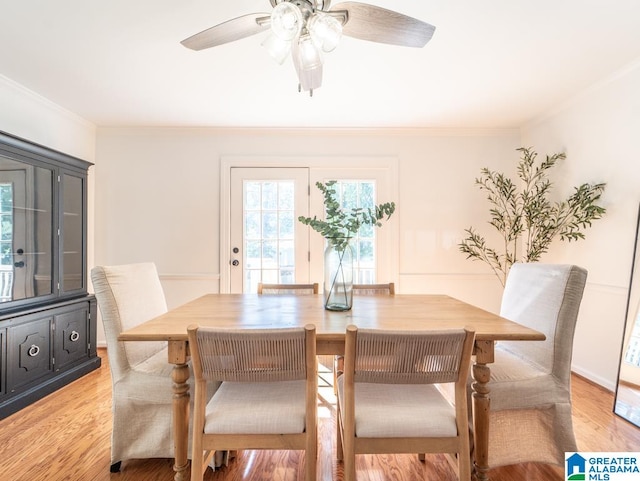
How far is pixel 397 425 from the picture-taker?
115 cm

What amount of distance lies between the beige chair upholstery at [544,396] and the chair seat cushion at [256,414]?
0.88 m

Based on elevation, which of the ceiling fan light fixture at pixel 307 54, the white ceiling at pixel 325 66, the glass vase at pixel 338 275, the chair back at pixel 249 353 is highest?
the white ceiling at pixel 325 66

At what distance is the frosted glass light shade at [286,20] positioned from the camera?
1284 mm

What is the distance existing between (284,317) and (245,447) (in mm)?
546

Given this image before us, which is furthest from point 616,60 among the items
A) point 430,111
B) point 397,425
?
point 397,425

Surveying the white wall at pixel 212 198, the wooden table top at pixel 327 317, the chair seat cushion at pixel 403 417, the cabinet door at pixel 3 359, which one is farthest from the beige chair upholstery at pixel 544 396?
the cabinet door at pixel 3 359

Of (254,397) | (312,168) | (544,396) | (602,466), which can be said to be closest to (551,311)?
(544,396)

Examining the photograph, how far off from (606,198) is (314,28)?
260 centimetres

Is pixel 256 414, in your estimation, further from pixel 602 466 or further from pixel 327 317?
pixel 602 466

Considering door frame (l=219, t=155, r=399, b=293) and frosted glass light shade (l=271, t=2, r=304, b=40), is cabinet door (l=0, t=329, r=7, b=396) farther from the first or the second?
frosted glass light shade (l=271, t=2, r=304, b=40)

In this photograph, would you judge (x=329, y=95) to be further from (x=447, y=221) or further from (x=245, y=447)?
(x=245, y=447)

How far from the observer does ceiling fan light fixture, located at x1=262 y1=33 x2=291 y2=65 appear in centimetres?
145

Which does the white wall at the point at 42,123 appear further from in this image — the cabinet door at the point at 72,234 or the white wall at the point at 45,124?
the cabinet door at the point at 72,234

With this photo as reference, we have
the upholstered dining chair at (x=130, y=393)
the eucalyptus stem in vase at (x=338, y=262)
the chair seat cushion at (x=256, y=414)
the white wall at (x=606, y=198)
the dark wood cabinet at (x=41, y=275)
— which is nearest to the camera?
the chair seat cushion at (x=256, y=414)
